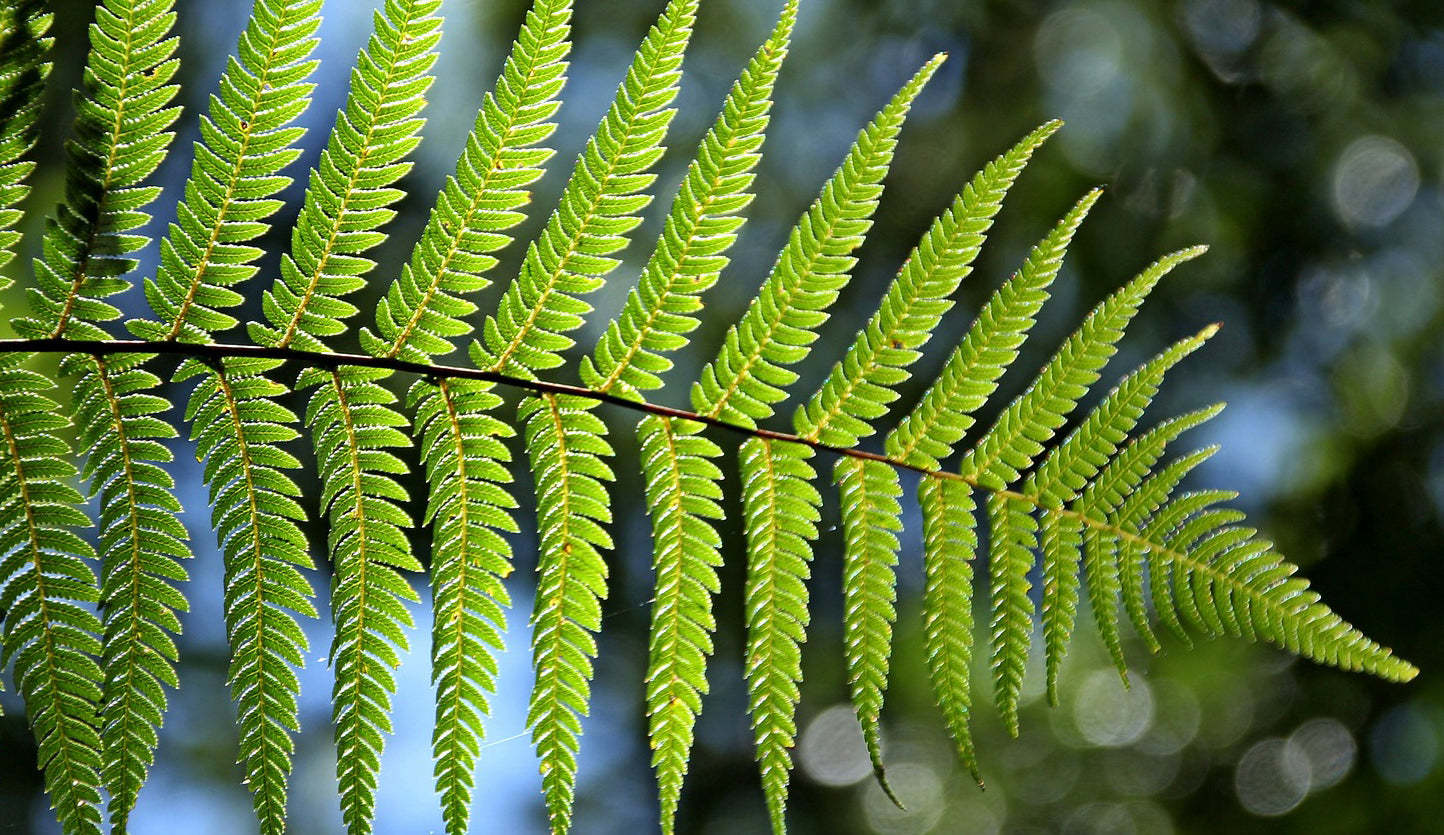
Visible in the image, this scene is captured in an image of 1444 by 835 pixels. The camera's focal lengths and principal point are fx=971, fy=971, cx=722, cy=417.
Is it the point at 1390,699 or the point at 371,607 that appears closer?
the point at 371,607

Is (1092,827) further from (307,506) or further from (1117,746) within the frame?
(307,506)

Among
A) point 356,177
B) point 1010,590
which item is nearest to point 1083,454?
point 1010,590

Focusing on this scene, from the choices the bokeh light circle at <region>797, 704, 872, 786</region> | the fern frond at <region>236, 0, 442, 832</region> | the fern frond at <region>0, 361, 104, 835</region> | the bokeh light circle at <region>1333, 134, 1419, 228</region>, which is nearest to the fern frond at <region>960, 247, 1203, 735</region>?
the fern frond at <region>236, 0, 442, 832</region>

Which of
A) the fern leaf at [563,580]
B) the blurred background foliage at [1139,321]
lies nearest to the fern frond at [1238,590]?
the fern leaf at [563,580]

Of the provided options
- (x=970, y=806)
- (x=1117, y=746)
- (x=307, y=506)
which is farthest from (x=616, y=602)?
(x=1117, y=746)

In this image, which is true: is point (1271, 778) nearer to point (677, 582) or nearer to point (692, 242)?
point (677, 582)

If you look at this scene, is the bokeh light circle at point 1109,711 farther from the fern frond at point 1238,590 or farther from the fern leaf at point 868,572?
the fern leaf at point 868,572
